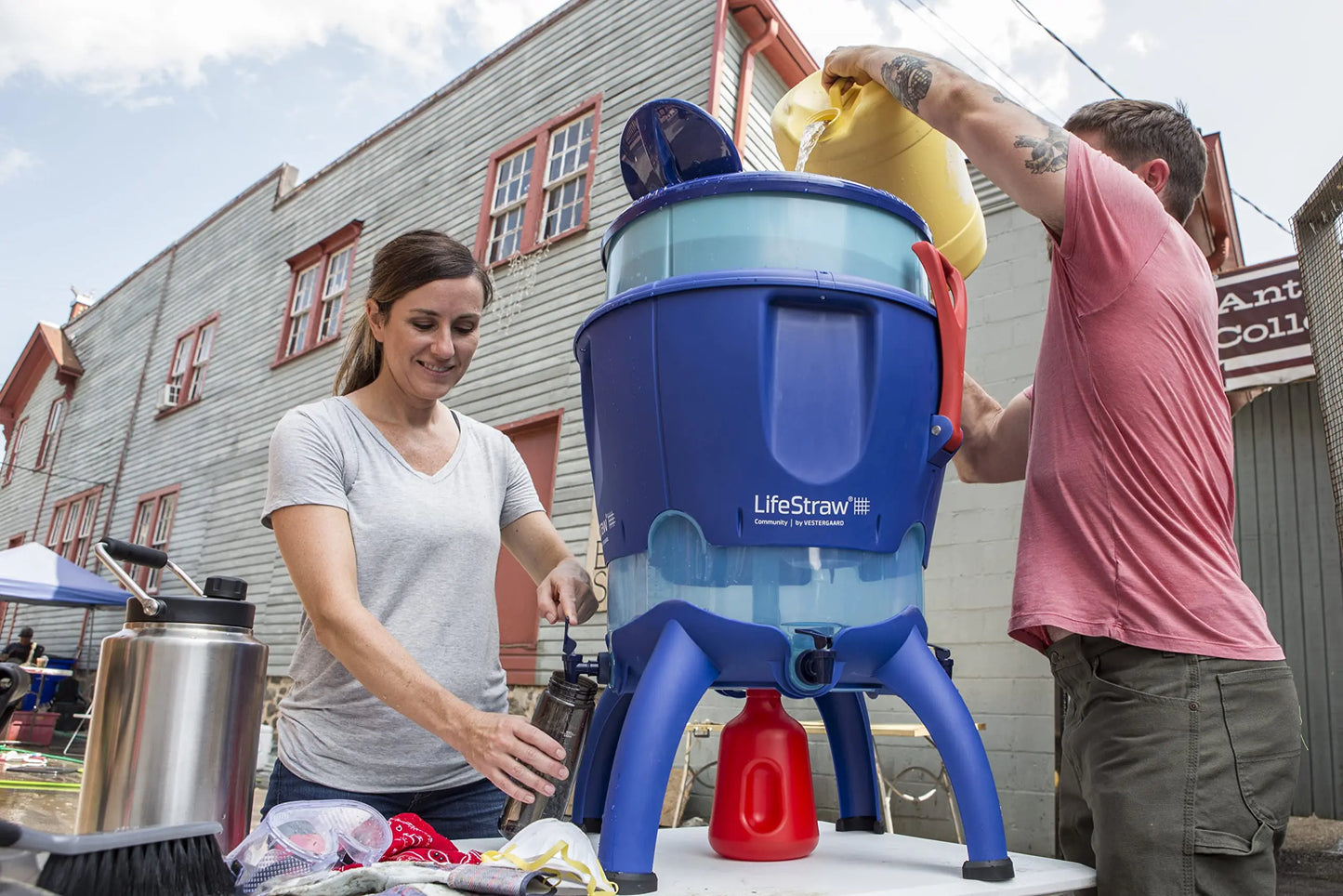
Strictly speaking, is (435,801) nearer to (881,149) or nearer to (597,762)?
(597,762)

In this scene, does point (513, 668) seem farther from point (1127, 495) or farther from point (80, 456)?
point (80, 456)

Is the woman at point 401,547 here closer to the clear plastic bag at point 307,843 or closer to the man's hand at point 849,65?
the clear plastic bag at point 307,843

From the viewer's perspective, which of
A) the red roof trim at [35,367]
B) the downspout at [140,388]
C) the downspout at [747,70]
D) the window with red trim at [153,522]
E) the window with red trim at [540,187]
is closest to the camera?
the downspout at [747,70]

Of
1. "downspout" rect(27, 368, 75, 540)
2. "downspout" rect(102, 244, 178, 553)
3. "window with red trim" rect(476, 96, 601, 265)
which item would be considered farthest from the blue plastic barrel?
"downspout" rect(27, 368, 75, 540)

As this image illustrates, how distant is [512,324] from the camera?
8836mm

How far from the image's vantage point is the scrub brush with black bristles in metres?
0.84

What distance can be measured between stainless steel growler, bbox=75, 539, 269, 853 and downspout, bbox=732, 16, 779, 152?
717 centimetres

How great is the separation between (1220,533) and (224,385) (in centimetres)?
1405

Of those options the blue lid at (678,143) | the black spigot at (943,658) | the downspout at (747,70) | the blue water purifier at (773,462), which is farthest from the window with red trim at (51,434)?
the black spigot at (943,658)

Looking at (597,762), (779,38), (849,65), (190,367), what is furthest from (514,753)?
(190,367)

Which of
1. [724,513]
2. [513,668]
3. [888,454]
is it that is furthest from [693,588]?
[513,668]

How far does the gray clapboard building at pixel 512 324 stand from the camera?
5.83m

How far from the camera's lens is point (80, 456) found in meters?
17.7

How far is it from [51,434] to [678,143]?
22.3m
